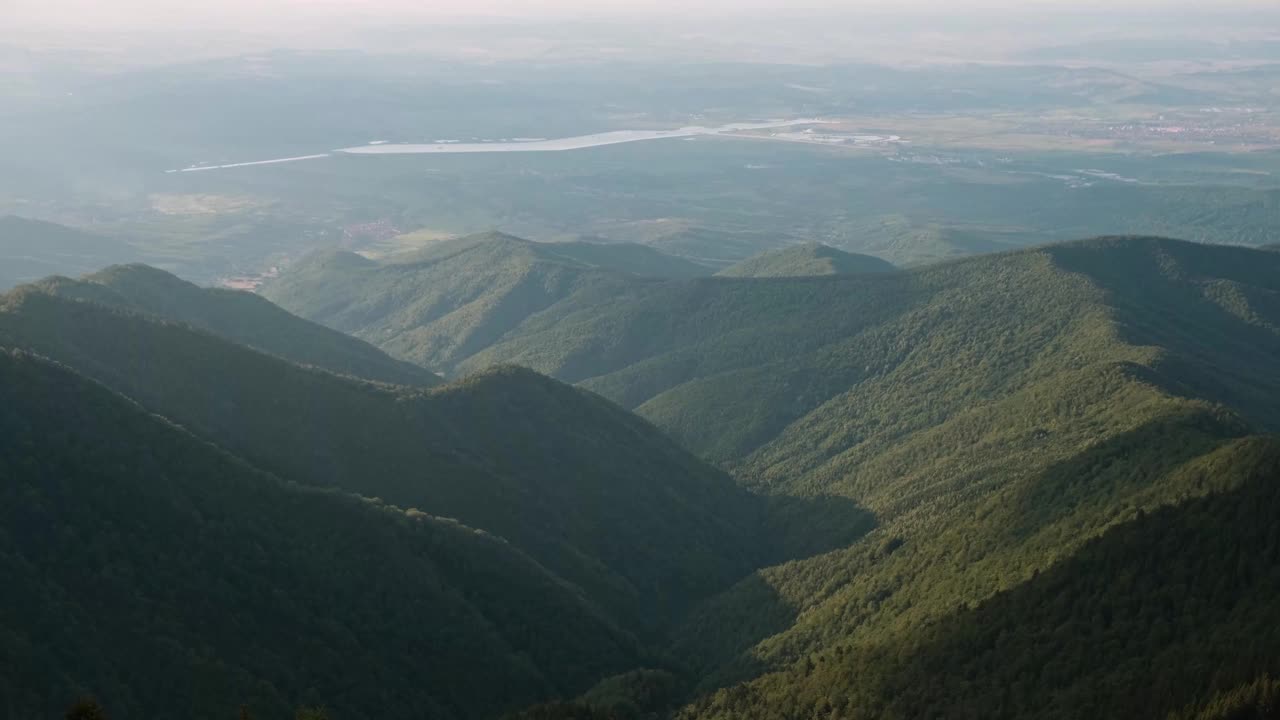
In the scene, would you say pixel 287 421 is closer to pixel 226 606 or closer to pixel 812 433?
pixel 226 606

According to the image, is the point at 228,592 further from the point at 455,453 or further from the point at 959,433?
the point at 959,433

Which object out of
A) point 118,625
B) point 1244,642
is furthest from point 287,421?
point 1244,642

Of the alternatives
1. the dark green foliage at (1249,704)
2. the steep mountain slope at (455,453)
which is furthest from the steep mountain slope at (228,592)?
the dark green foliage at (1249,704)

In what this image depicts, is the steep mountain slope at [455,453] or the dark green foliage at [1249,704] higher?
the dark green foliage at [1249,704]

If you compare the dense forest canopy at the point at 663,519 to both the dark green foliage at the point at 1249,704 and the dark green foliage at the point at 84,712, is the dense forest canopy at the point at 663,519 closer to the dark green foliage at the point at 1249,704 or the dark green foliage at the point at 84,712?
the dark green foliage at the point at 1249,704

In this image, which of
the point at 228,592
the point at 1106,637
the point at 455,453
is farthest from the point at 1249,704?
the point at 455,453

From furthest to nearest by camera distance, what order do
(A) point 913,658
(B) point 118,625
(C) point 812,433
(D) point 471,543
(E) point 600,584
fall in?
(C) point 812,433, (E) point 600,584, (D) point 471,543, (B) point 118,625, (A) point 913,658
